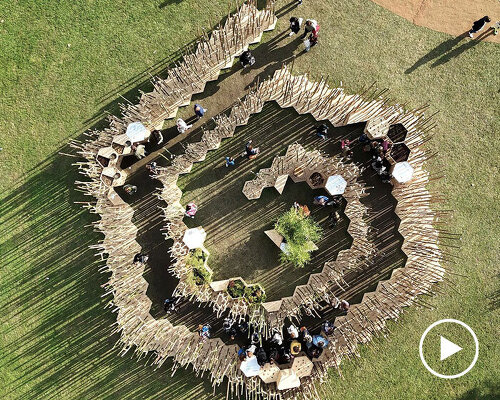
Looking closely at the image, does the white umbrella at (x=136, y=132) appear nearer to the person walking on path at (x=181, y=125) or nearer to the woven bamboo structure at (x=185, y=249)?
the woven bamboo structure at (x=185, y=249)

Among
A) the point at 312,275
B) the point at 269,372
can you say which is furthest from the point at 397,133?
the point at 269,372

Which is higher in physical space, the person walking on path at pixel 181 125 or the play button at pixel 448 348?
the person walking on path at pixel 181 125

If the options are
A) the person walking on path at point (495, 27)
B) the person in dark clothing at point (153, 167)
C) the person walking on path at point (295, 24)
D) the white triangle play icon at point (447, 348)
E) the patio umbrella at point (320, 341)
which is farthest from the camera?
the person walking on path at point (495, 27)

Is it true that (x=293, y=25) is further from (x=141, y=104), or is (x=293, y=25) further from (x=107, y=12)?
(x=107, y=12)

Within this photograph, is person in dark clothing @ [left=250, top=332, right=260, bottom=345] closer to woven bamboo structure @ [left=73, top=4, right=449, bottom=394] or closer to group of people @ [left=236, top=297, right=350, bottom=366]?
group of people @ [left=236, top=297, right=350, bottom=366]

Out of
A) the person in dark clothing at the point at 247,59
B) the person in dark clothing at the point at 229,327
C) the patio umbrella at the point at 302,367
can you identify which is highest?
the person in dark clothing at the point at 247,59

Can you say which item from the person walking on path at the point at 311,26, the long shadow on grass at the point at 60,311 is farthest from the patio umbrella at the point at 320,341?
the person walking on path at the point at 311,26

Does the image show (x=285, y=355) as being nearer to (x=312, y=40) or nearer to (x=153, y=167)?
Result: (x=153, y=167)
